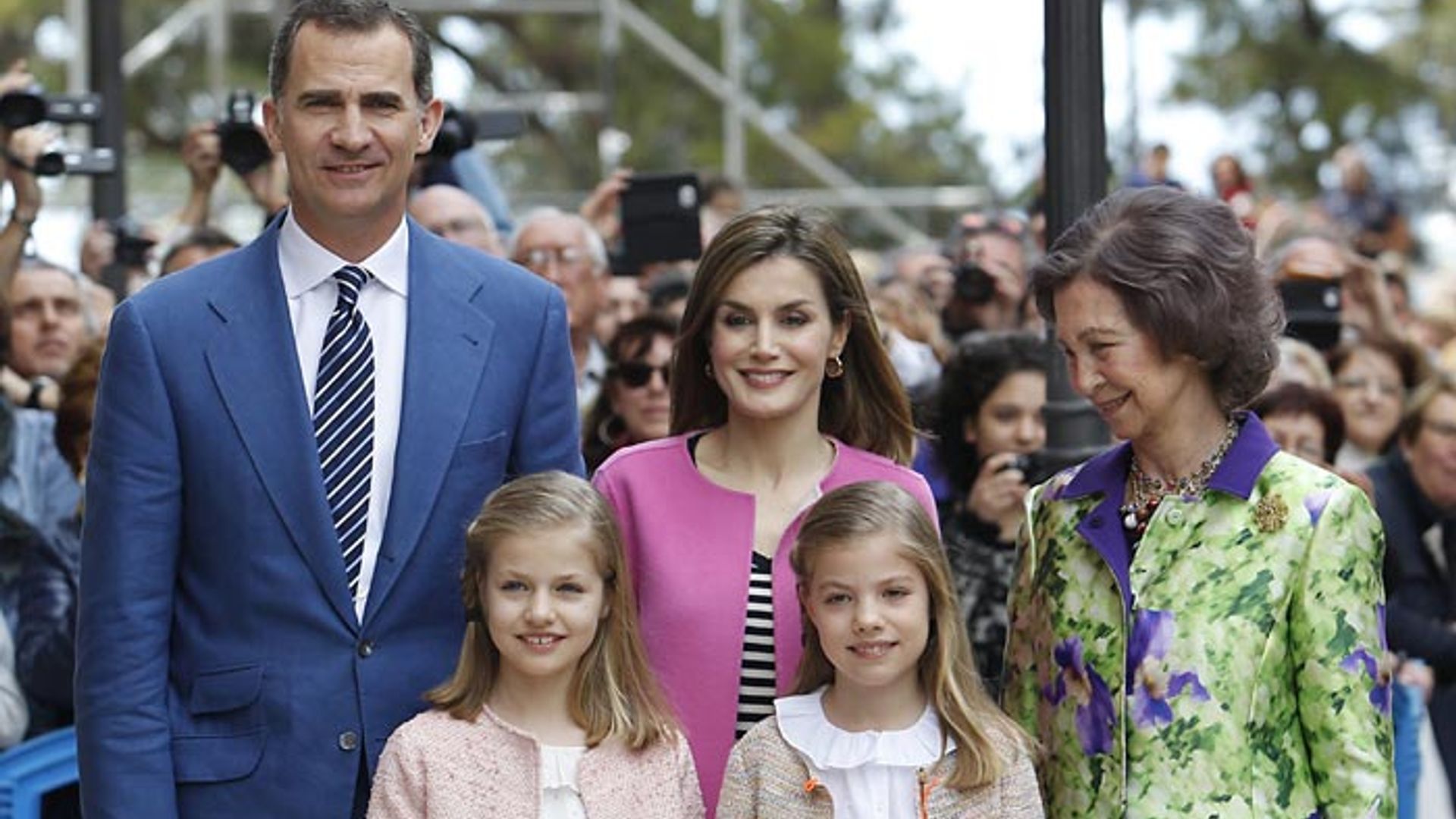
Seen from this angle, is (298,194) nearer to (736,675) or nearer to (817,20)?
(736,675)

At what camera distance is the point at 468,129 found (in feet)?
26.7

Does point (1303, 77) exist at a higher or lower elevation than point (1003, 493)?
higher

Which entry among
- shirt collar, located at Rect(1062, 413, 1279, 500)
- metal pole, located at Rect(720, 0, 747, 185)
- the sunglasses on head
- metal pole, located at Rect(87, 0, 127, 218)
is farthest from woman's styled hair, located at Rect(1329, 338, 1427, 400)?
metal pole, located at Rect(720, 0, 747, 185)

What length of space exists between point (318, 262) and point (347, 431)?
288 mm

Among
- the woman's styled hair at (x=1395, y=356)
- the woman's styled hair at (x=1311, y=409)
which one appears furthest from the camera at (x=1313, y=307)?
the woman's styled hair at (x=1311, y=409)

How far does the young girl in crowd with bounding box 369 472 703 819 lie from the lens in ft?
13.7

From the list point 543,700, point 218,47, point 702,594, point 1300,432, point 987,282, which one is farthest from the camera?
point 218,47

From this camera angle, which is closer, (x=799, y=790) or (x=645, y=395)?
(x=799, y=790)

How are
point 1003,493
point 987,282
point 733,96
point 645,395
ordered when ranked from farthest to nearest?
point 733,96 → point 987,282 → point 645,395 → point 1003,493

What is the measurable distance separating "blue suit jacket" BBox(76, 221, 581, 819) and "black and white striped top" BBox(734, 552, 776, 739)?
21.6 inches

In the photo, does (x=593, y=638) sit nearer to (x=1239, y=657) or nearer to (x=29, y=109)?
(x=1239, y=657)

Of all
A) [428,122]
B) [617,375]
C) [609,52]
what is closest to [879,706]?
[428,122]

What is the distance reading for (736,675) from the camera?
443 cm

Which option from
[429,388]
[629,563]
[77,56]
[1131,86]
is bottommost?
[629,563]
